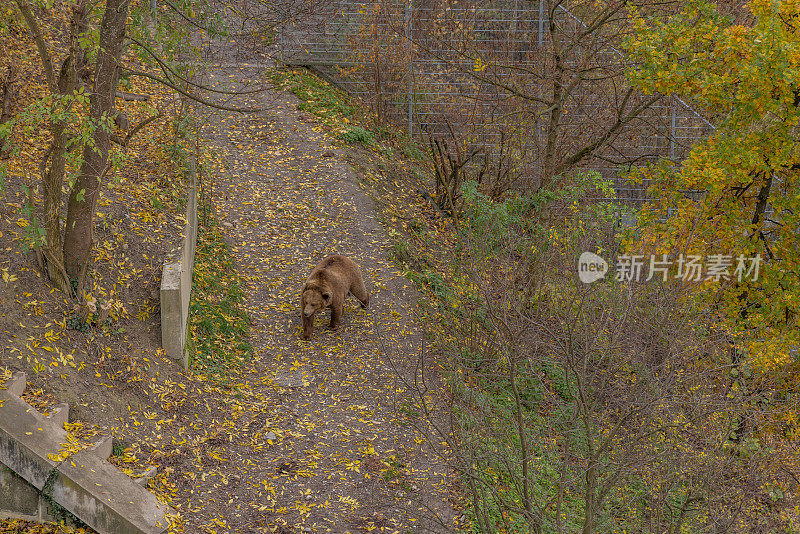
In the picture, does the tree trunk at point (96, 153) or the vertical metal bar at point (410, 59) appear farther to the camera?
the vertical metal bar at point (410, 59)

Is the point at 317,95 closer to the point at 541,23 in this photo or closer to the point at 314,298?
the point at 541,23

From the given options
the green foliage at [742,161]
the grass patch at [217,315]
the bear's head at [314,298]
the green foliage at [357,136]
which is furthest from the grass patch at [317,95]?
the green foliage at [742,161]

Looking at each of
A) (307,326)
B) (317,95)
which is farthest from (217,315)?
(317,95)

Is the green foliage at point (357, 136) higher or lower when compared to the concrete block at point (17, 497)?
higher

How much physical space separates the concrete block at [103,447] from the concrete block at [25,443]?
43cm

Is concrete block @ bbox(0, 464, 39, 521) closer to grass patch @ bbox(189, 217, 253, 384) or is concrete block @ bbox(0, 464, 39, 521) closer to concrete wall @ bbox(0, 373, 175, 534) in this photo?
concrete wall @ bbox(0, 373, 175, 534)

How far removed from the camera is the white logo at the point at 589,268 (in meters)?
7.32

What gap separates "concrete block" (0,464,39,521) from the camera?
6664mm

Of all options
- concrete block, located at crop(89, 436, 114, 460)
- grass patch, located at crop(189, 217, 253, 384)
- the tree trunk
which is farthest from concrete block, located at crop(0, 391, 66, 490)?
grass patch, located at crop(189, 217, 253, 384)

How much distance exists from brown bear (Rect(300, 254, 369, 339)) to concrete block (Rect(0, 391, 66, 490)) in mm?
4135

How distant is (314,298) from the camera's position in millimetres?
10234

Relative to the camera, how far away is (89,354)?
8016 mm

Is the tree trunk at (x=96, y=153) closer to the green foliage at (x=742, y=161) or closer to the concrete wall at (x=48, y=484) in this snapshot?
the concrete wall at (x=48, y=484)

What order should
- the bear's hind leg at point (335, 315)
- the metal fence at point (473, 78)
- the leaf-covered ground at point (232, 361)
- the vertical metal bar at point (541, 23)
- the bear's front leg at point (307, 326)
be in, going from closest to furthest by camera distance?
the leaf-covered ground at point (232, 361)
the bear's front leg at point (307, 326)
the bear's hind leg at point (335, 315)
the metal fence at point (473, 78)
the vertical metal bar at point (541, 23)
